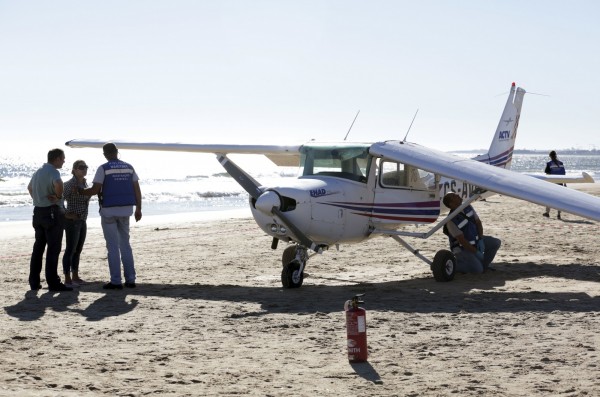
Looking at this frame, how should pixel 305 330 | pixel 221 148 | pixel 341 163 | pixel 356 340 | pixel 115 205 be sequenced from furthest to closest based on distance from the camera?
pixel 221 148
pixel 341 163
pixel 115 205
pixel 305 330
pixel 356 340

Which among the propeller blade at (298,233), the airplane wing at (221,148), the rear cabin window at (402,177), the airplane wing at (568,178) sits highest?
the airplane wing at (221,148)

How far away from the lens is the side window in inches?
491

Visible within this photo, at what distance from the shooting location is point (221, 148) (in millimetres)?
14797

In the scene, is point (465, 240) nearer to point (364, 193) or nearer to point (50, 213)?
point (364, 193)

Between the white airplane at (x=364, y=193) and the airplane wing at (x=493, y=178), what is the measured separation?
1 centimetres

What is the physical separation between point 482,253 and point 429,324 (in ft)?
14.7

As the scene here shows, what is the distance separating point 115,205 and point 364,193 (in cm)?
343

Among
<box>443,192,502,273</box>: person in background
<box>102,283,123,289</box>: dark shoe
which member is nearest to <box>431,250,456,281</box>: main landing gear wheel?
<box>443,192,502,273</box>: person in background

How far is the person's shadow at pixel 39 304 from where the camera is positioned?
959 cm

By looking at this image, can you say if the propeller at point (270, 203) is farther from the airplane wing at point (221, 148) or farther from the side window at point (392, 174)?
the airplane wing at point (221, 148)

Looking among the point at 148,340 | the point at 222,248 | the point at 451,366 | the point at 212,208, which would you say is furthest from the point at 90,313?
the point at 212,208

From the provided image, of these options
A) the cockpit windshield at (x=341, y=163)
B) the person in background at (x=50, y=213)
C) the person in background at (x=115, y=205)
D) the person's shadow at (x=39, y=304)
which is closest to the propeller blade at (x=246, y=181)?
the cockpit windshield at (x=341, y=163)

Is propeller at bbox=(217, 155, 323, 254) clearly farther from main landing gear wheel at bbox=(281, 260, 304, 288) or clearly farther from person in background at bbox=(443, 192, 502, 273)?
person in background at bbox=(443, 192, 502, 273)

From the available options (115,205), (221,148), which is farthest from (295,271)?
(221,148)
